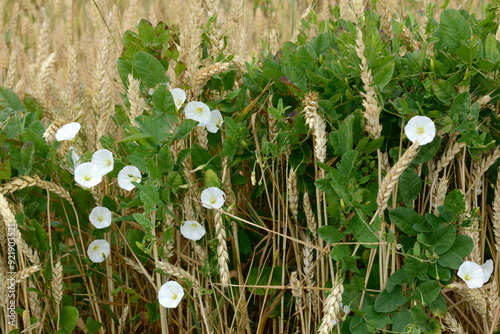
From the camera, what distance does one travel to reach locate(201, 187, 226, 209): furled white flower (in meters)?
1.02

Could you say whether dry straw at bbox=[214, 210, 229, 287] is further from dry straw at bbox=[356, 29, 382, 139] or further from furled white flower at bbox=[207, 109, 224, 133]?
dry straw at bbox=[356, 29, 382, 139]

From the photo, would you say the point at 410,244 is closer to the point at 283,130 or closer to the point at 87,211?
the point at 283,130

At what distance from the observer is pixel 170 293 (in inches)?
40.5

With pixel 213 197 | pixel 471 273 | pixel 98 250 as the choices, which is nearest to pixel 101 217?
pixel 98 250

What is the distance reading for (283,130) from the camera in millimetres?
1107

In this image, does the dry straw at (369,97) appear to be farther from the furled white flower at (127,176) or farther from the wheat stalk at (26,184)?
the wheat stalk at (26,184)

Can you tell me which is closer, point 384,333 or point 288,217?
point 384,333

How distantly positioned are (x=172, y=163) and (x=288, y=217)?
1.10ft

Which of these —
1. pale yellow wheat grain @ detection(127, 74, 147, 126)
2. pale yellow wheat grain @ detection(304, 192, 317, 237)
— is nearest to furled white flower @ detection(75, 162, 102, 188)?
pale yellow wheat grain @ detection(127, 74, 147, 126)

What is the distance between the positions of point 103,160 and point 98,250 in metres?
0.25

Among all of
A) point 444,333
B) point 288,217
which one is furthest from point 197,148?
point 444,333

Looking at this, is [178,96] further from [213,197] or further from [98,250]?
[98,250]

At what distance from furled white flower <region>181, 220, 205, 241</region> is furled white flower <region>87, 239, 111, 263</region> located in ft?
0.81

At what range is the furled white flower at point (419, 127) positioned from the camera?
0.92 meters
